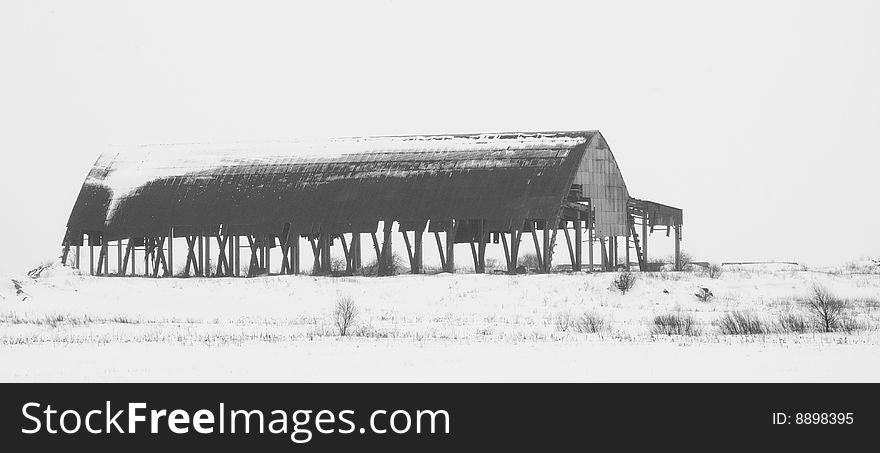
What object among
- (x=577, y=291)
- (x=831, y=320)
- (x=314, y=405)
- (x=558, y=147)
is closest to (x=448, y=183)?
(x=558, y=147)

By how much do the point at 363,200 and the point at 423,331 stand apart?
26.1m

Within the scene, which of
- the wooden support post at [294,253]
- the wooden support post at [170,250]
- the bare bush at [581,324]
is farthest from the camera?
the wooden support post at [170,250]

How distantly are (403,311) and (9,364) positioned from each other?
2250 cm

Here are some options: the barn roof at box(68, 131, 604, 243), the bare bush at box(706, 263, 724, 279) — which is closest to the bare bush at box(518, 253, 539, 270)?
the barn roof at box(68, 131, 604, 243)

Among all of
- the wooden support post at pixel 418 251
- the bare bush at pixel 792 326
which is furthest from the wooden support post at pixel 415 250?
the bare bush at pixel 792 326

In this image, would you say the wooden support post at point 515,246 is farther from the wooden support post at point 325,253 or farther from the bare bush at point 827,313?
the bare bush at point 827,313

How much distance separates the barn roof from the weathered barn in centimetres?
6

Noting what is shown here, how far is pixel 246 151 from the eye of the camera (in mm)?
69688

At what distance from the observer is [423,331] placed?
126 ft

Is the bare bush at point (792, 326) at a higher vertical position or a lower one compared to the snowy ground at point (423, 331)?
lower

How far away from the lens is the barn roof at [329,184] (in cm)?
6169

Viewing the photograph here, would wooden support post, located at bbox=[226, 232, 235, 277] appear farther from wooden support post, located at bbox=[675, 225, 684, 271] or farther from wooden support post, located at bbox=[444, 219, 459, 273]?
wooden support post, located at bbox=[675, 225, 684, 271]

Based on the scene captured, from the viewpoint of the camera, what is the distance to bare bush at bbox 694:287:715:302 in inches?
2038

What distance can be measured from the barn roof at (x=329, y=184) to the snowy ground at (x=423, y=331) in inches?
193
